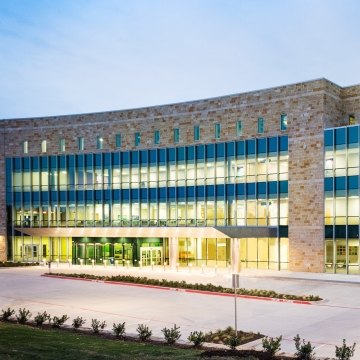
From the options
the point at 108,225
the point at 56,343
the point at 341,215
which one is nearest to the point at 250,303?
the point at 56,343

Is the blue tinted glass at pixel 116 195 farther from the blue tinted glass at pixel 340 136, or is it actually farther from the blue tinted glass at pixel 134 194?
the blue tinted glass at pixel 340 136

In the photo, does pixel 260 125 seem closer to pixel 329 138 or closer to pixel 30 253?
pixel 329 138

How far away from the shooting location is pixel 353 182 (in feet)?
138

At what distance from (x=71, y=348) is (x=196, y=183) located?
119 ft

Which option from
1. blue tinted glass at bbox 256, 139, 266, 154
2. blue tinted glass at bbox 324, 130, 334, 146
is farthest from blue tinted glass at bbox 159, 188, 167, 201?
blue tinted glass at bbox 324, 130, 334, 146

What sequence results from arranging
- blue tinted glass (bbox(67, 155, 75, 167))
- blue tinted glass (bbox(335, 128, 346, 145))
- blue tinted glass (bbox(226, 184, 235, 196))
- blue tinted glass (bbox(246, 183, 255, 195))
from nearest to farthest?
blue tinted glass (bbox(335, 128, 346, 145)) → blue tinted glass (bbox(246, 183, 255, 195)) → blue tinted glass (bbox(226, 184, 235, 196)) → blue tinted glass (bbox(67, 155, 75, 167))

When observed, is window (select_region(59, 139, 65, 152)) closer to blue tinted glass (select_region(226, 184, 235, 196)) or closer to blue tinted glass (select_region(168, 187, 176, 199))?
blue tinted glass (select_region(168, 187, 176, 199))

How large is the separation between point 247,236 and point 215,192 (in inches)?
245

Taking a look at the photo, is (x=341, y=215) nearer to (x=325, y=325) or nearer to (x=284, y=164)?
(x=284, y=164)

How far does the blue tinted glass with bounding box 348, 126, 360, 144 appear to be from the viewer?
137 ft

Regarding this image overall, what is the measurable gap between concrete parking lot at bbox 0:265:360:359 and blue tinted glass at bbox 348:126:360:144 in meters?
10.5

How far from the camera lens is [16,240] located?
59.7 metres

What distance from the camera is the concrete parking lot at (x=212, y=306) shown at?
68.3 ft

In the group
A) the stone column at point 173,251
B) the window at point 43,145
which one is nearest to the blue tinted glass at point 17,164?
the window at point 43,145
